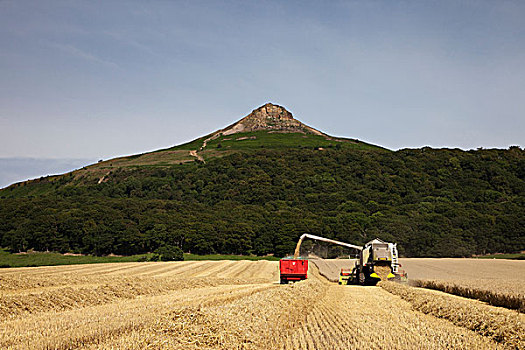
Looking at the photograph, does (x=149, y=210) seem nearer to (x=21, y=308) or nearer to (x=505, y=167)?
(x=21, y=308)

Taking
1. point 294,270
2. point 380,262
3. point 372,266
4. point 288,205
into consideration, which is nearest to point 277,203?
point 288,205

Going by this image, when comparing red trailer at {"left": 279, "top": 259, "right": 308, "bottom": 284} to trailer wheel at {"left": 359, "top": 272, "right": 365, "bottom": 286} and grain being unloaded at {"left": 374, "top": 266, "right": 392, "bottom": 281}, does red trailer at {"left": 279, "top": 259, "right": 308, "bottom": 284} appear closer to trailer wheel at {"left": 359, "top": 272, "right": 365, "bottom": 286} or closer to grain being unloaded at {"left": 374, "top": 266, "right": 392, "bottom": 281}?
trailer wheel at {"left": 359, "top": 272, "right": 365, "bottom": 286}

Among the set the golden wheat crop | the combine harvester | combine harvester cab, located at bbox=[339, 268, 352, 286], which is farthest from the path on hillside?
the golden wheat crop

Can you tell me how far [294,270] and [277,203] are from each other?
254 feet

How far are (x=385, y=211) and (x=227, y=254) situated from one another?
34.6 m

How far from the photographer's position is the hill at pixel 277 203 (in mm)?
80000

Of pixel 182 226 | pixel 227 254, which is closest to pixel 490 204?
pixel 227 254

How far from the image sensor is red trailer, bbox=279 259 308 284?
91.2 feet

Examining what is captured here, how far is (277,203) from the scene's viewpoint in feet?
346

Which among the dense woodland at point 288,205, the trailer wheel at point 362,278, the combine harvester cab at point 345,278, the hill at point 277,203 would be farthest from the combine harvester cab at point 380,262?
the dense woodland at point 288,205

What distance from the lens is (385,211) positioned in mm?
91500

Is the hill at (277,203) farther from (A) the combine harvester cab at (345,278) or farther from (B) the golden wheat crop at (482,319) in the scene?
(B) the golden wheat crop at (482,319)

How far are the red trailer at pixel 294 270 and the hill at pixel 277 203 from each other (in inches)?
1954

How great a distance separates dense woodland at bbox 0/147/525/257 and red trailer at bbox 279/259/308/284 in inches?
1984
